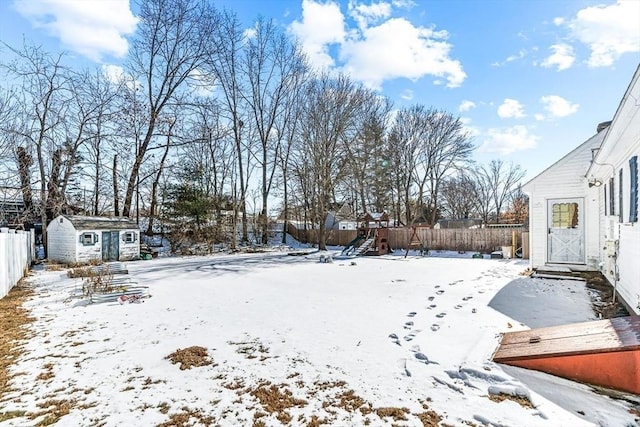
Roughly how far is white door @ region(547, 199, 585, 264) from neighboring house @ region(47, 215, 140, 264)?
16.7 meters

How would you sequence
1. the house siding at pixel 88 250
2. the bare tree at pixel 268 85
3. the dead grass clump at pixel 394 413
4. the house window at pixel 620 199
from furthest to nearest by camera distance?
1. the bare tree at pixel 268 85
2. the house siding at pixel 88 250
3. the house window at pixel 620 199
4. the dead grass clump at pixel 394 413

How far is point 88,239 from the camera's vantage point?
45.0 feet

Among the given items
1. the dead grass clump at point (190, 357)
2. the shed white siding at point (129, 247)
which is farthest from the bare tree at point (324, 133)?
the dead grass clump at point (190, 357)

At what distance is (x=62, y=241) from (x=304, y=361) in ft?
48.2

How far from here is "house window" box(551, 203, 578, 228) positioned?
8.94 metres

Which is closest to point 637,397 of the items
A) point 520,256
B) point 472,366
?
point 472,366

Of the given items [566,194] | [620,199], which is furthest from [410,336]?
[566,194]

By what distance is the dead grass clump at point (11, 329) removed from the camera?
136 inches

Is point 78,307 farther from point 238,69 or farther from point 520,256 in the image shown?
point 238,69

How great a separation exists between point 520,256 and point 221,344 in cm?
1423

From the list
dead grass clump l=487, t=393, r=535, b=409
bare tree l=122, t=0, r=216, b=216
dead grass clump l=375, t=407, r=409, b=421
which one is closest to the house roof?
bare tree l=122, t=0, r=216, b=216

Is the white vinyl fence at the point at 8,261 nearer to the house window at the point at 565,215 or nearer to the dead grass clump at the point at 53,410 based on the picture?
the dead grass clump at the point at 53,410

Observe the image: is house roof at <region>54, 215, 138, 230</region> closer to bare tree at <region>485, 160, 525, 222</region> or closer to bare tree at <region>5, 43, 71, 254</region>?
bare tree at <region>5, 43, 71, 254</region>

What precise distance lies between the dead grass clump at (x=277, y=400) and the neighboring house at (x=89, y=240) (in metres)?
13.9
